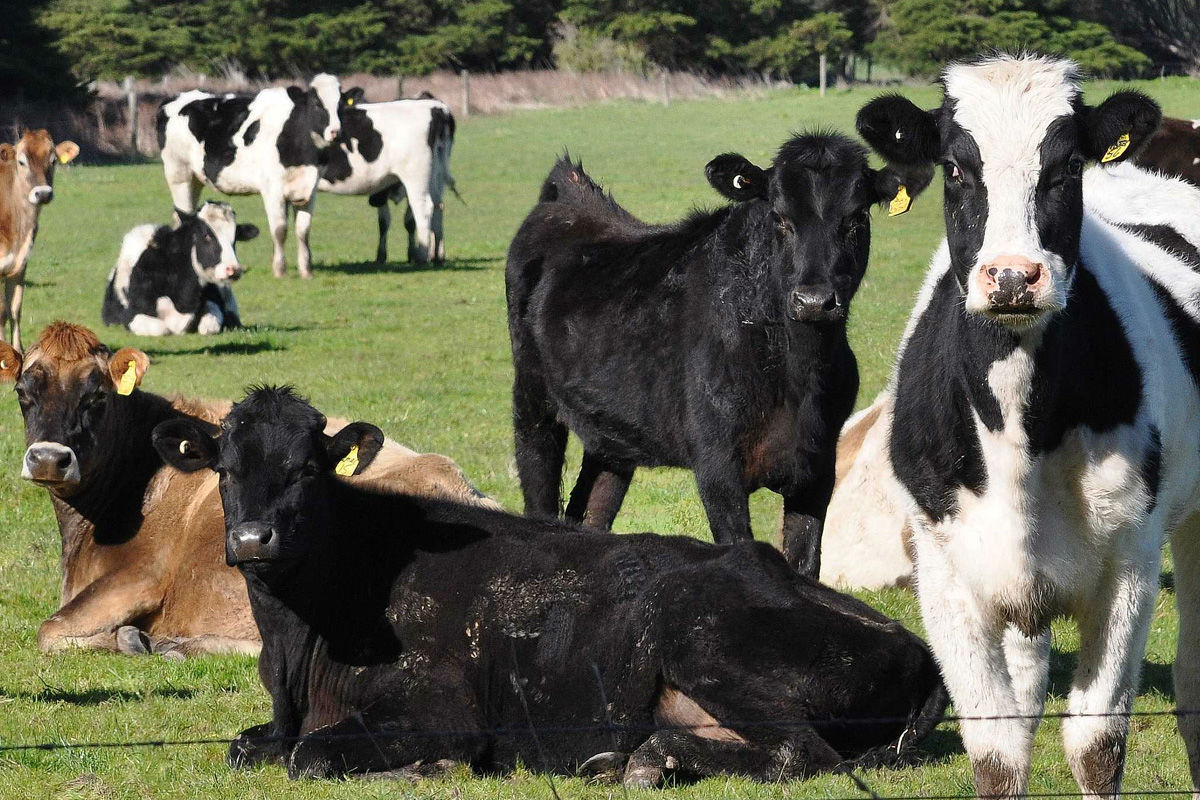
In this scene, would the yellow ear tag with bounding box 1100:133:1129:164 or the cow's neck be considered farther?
the cow's neck

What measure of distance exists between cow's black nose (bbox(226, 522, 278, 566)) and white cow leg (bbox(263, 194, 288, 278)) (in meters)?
17.2

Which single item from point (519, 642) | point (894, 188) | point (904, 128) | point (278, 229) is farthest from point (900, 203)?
point (278, 229)

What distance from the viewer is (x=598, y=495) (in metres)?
8.80

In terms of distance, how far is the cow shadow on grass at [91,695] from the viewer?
661 centimetres

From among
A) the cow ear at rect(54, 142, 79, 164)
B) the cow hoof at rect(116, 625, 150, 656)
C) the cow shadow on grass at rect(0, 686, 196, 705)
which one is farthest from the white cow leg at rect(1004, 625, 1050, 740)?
the cow ear at rect(54, 142, 79, 164)

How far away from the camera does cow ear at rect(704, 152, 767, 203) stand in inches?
276

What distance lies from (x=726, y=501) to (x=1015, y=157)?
2881 millimetres

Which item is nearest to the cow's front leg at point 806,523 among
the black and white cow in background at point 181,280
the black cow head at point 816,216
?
the black cow head at point 816,216

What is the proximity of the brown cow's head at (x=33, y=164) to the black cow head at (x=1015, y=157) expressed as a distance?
14.4 meters

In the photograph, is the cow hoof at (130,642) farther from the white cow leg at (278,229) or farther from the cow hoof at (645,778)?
the white cow leg at (278,229)

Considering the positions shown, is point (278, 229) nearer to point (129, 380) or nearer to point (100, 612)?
point (129, 380)

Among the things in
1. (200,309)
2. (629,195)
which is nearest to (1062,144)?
(200,309)

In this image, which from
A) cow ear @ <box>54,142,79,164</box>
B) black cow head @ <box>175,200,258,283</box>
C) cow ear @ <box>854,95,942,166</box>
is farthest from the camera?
cow ear @ <box>54,142,79,164</box>

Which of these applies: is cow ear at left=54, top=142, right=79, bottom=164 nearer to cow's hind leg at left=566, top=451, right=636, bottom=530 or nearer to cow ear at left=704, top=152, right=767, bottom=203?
cow's hind leg at left=566, top=451, right=636, bottom=530
